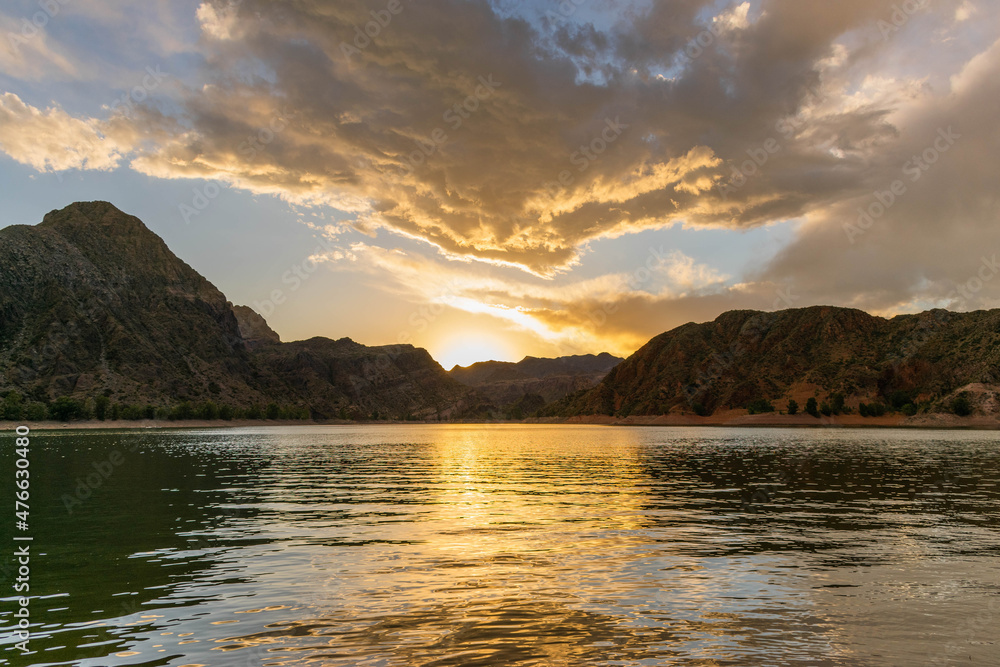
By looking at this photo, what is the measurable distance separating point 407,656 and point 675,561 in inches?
495

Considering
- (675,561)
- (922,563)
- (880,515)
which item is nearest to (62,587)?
(675,561)

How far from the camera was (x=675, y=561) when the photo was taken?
2148 cm

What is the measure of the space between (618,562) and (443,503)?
18.8 meters

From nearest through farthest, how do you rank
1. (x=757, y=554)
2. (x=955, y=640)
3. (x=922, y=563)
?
(x=955, y=640)
(x=922, y=563)
(x=757, y=554)

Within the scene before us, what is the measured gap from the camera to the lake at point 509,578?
513 inches

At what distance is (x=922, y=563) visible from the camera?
21.2 meters

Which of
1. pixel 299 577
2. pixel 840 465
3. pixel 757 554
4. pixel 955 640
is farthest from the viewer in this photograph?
pixel 840 465

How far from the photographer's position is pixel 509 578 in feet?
62.7

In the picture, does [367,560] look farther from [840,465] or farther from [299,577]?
[840,465]

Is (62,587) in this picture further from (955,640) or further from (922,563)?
(922,563)

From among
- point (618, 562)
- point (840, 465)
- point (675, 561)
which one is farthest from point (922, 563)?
point (840, 465)

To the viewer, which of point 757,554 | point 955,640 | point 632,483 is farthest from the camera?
point 632,483

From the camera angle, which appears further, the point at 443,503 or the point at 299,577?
the point at 443,503

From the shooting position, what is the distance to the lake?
13023mm
